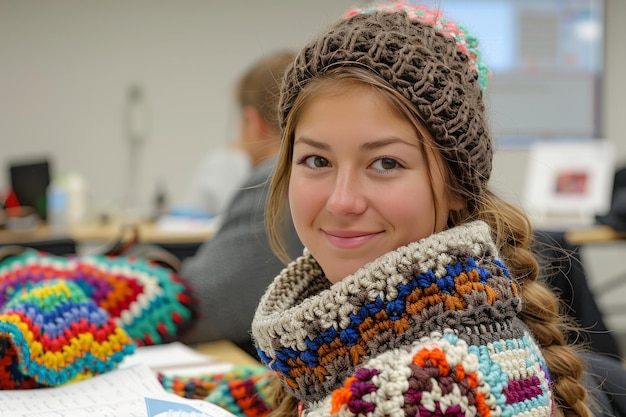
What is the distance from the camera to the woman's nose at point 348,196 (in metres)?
0.83

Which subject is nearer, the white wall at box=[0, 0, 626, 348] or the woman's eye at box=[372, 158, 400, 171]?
the woman's eye at box=[372, 158, 400, 171]

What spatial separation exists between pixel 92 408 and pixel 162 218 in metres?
2.76

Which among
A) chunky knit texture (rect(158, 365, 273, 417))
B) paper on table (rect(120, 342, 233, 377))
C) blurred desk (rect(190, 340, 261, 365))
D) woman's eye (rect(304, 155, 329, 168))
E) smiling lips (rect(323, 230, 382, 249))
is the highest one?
A: woman's eye (rect(304, 155, 329, 168))

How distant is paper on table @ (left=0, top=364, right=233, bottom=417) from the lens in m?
0.95

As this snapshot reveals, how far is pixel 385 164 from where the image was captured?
84 centimetres

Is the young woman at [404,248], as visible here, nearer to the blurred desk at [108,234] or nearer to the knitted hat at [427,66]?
the knitted hat at [427,66]

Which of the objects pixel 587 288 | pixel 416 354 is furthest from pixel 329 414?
pixel 587 288

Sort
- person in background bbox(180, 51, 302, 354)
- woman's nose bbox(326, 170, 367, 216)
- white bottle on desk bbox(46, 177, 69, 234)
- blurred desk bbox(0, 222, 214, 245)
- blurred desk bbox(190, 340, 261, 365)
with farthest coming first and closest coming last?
white bottle on desk bbox(46, 177, 69, 234)
blurred desk bbox(0, 222, 214, 245)
person in background bbox(180, 51, 302, 354)
blurred desk bbox(190, 340, 261, 365)
woman's nose bbox(326, 170, 367, 216)

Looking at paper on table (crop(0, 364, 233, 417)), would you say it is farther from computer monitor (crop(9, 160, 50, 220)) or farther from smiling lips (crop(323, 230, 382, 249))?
computer monitor (crop(9, 160, 50, 220))

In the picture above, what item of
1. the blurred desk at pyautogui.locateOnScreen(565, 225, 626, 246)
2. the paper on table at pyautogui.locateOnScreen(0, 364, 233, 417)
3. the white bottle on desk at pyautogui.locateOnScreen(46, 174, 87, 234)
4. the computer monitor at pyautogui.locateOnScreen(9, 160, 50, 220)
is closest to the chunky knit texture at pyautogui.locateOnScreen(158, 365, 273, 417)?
the paper on table at pyautogui.locateOnScreen(0, 364, 233, 417)

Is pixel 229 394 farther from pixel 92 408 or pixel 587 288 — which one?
pixel 587 288

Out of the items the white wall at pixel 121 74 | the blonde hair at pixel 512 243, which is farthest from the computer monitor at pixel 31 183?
the blonde hair at pixel 512 243

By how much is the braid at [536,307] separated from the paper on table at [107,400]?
1.30ft

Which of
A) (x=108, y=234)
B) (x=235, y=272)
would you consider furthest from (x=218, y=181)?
(x=235, y=272)
